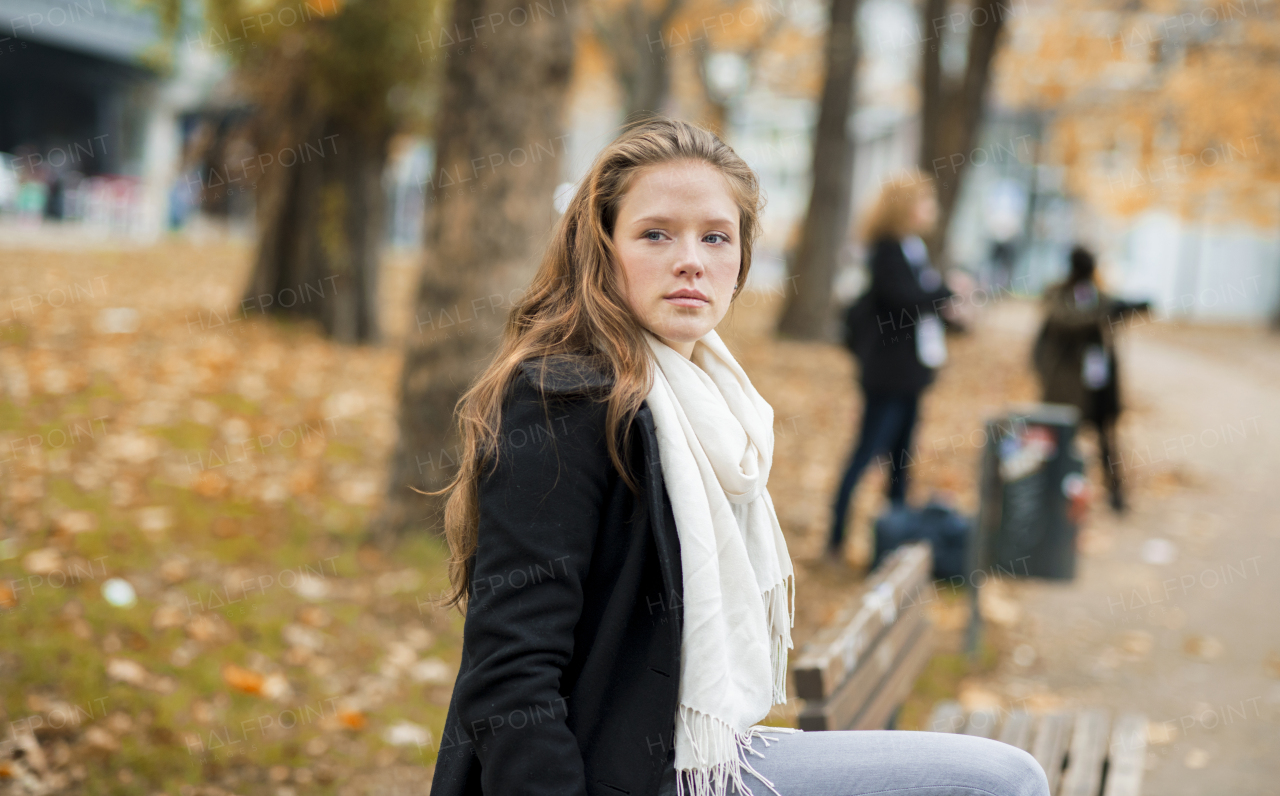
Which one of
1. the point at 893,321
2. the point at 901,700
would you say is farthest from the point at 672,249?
the point at 893,321

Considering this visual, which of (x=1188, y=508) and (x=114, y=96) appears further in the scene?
(x=114, y=96)

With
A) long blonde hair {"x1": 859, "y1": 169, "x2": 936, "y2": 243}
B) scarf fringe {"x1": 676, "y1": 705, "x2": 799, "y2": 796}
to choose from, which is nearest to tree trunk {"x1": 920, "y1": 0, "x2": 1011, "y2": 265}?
long blonde hair {"x1": 859, "y1": 169, "x2": 936, "y2": 243}

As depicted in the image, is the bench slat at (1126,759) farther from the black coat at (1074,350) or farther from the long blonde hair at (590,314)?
the black coat at (1074,350)

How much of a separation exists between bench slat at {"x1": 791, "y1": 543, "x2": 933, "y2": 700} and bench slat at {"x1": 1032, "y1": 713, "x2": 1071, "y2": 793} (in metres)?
0.53

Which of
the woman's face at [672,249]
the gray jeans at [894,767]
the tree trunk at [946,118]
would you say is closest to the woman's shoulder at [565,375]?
the woman's face at [672,249]

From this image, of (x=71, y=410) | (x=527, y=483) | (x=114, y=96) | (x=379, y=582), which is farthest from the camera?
(x=114, y=96)

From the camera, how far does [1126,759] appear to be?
3076 millimetres

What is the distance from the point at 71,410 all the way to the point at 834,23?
10340mm

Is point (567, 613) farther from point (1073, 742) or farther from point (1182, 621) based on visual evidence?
point (1182, 621)

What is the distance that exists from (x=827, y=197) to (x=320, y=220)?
6.81 m

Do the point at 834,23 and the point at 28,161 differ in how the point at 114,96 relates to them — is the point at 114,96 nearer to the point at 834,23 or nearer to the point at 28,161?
the point at 28,161

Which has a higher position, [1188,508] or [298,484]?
[298,484]

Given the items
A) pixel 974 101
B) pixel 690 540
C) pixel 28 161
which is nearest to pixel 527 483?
pixel 690 540

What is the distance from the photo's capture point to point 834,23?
45.2 feet
